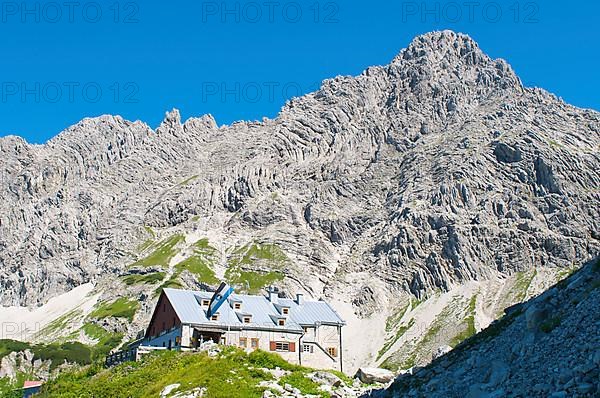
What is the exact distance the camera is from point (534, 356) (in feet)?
80.5

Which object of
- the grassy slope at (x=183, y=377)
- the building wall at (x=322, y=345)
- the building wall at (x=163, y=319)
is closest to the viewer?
the grassy slope at (x=183, y=377)

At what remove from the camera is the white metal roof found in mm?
78500

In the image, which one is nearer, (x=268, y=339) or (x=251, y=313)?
(x=268, y=339)

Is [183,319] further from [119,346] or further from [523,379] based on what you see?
[119,346]

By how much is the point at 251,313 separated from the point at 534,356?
6074cm

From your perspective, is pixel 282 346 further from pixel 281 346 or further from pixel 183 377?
pixel 183 377

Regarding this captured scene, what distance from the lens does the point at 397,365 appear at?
543 feet

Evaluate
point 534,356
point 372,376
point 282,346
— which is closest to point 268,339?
point 282,346

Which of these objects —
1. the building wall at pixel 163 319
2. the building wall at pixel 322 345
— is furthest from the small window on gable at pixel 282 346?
the building wall at pixel 163 319

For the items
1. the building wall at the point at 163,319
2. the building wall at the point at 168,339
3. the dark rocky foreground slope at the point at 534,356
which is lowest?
the dark rocky foreground slope at the point at 534,356

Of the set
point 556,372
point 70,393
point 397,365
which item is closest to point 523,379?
point 556,372

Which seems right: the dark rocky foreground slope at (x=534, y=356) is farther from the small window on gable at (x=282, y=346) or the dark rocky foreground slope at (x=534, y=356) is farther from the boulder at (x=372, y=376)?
the small window on gable at (x=282, y=346)

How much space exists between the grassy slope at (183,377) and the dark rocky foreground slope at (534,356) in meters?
16.7

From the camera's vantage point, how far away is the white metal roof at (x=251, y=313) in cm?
7850
